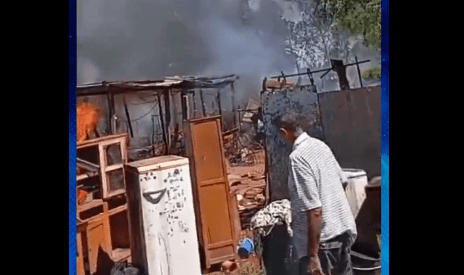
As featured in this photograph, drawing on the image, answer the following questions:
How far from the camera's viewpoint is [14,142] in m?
1.93

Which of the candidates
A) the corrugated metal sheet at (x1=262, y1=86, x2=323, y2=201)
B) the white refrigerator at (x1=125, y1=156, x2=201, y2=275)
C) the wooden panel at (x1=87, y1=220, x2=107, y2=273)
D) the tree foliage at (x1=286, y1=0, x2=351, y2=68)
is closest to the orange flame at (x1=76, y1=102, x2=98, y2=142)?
the white refrigerator at (x1=125, y1=156, x2=201, y2=275)

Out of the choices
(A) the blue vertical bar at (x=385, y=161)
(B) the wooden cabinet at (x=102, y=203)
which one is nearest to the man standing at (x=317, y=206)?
(A) the blue vertical bar at (x=385, y=161)

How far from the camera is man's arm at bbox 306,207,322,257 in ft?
6.41

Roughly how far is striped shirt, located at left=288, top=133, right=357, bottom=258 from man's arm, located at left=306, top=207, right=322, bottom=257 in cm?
1

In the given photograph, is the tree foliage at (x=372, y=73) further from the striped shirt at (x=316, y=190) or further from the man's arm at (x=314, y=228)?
the man's arm at (x=314, y=228)

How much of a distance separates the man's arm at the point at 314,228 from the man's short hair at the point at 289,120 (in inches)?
10.9


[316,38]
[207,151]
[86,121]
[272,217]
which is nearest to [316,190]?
[272,217]

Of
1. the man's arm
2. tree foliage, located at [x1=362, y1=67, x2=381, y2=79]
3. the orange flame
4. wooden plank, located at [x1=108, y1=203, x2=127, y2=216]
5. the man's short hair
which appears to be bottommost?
the man's arm

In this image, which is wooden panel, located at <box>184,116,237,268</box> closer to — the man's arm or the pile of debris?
the pile of debris

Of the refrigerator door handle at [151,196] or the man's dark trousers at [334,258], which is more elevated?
the refrigerator door handle at [151,196]

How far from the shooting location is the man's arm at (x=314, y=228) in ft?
6.41

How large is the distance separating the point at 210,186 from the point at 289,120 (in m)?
0.33

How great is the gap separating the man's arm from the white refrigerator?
364mm

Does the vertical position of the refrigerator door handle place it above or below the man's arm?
above
